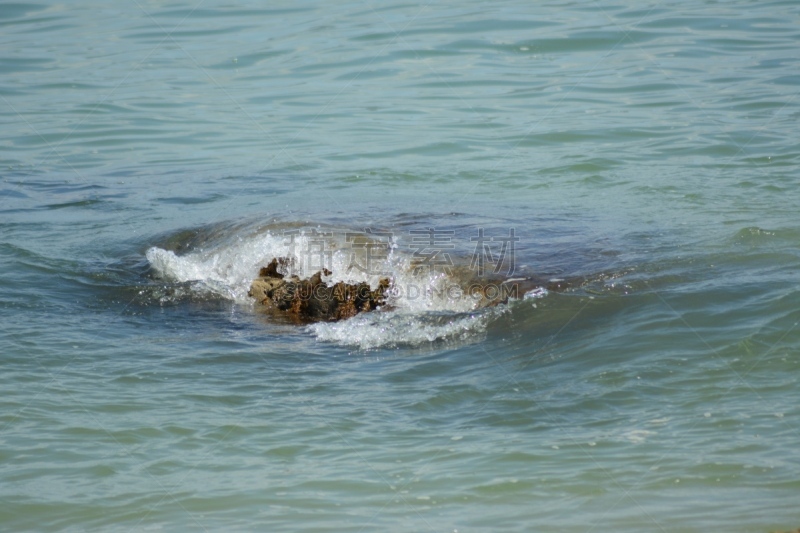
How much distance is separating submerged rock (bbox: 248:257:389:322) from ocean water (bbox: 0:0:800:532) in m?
0.13

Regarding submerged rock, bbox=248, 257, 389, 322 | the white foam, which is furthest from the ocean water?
submerged rock, bbox=248, 257, 389, 322

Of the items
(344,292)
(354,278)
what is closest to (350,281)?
(354,278)

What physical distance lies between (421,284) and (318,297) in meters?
0.60

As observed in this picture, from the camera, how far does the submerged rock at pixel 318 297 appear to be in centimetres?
530

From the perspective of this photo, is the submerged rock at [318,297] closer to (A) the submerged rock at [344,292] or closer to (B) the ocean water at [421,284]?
(A) the submerged rock at [344,292]

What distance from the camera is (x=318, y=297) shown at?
539cm

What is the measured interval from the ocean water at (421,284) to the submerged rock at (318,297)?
0.42 feet

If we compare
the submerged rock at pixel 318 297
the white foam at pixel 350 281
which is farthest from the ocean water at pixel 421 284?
the submerged rock at pixel 318 297

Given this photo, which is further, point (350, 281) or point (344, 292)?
point (350, 281)

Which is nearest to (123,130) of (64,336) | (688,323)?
(64,336)

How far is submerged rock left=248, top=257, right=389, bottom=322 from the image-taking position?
17.4ft

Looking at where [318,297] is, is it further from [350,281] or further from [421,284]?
[421,284]

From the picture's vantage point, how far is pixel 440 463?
11.2ft

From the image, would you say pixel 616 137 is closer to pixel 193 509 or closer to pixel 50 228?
pixel 50 228
